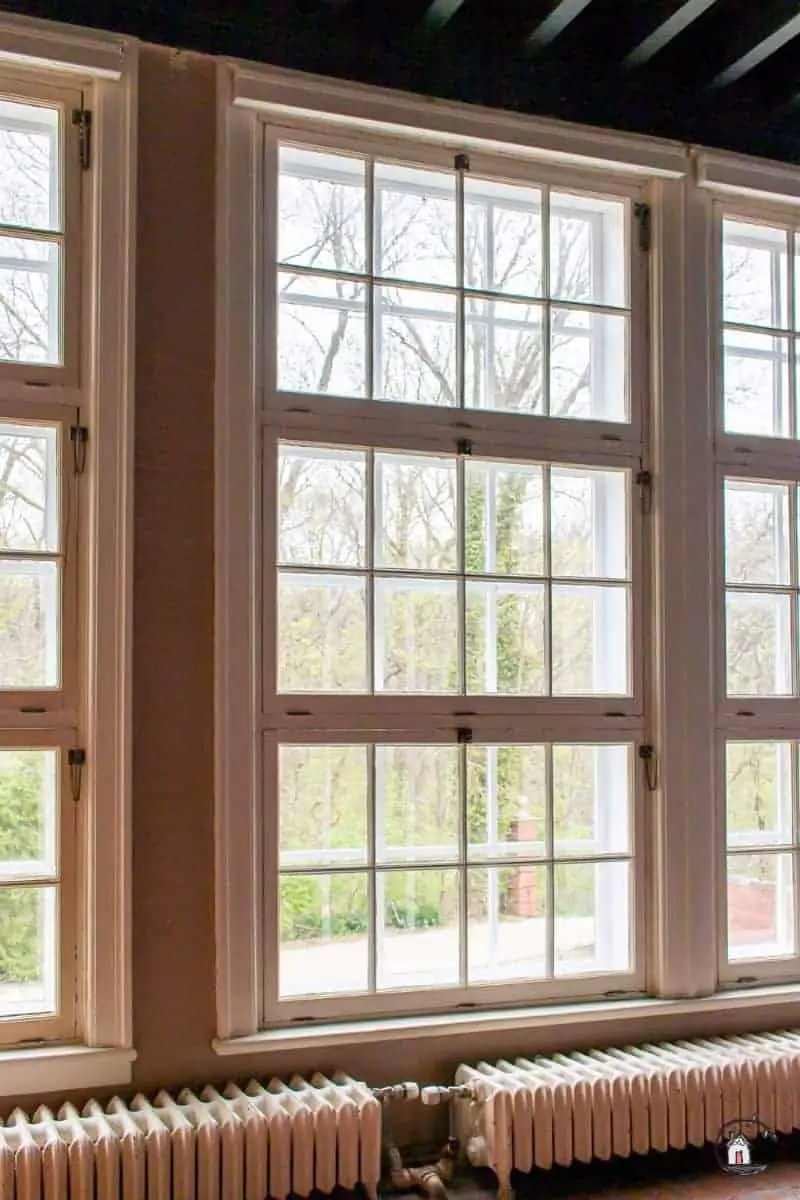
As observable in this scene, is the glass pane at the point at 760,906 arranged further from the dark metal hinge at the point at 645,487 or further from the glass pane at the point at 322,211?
the glass pane at the point at 322,211

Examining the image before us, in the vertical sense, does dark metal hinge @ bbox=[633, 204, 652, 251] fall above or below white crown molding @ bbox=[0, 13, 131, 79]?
below

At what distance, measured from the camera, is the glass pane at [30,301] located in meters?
3.23

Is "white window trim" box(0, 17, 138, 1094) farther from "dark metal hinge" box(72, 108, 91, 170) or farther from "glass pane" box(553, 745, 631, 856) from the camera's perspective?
"glass pane" box(553, 745, 631, 856)

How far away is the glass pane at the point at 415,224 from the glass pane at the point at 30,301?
0.94 metres

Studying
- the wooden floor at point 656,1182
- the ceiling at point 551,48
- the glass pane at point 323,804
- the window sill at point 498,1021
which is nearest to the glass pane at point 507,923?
the window sill at point 498,1021

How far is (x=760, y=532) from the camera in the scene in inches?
161

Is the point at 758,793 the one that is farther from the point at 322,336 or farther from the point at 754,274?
the point at 322,336

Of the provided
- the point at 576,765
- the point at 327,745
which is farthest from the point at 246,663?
the point at 576,765

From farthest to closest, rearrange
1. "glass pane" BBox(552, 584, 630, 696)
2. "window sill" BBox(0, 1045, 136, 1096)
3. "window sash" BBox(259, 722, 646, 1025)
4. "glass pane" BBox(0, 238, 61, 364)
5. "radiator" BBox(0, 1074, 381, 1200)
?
"glass pane" BBox(552, 584, 630, 696) < "window sash" BBox(259, 722, 646, 1025) < "glass pane" BBox(0, 238, 61, 364) < "window sill" BBox(0, 1045, 136, 1096) < "radiator" BBox(0, 1074, 381, 1200)

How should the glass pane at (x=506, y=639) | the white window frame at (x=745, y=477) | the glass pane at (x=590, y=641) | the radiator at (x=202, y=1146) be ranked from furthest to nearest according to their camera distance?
the white window frame at (x=745, y=477), the glass pane at (x=590, y=641), the glass pane at (x=506, y=639), the radiator at (x=202, y=1146)

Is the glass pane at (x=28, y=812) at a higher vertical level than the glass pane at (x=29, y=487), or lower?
lower

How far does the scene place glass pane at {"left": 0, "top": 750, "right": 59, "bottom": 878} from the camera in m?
3.14

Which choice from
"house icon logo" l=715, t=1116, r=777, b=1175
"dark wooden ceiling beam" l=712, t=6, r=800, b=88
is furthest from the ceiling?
"house icon logo" l=715, t=1116, r=777, b=1175

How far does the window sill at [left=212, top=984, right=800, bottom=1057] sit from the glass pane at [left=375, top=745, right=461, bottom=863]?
0.46 meters
